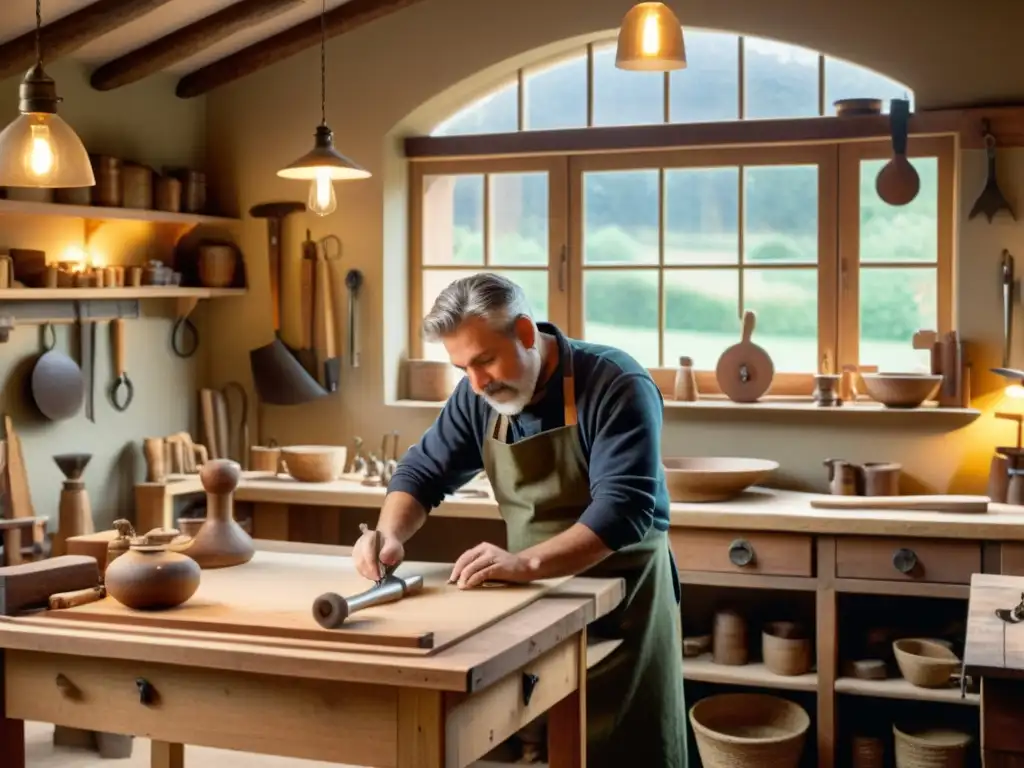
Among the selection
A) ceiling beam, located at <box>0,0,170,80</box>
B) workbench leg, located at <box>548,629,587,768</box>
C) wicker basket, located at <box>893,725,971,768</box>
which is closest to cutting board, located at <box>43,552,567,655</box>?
workbench leg, located at <box>548,629,587,768</box>

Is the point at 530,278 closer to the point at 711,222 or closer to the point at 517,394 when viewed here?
the point at 711,222

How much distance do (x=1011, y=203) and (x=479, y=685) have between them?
134 inches

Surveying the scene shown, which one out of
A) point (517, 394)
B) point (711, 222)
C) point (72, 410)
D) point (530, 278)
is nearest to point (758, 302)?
point (711, 222)

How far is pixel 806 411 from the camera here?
5.20m

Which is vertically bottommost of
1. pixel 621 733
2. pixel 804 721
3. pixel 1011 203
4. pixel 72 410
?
pixel 804 721

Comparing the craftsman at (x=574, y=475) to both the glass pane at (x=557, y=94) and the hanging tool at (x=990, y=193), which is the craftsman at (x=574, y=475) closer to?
the hanging tool at (x=990, y=193)

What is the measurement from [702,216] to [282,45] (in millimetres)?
1879

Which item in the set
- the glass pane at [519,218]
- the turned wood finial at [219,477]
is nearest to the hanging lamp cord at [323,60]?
the glass pane at [519,218]

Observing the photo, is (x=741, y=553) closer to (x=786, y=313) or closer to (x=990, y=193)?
(x=786, y=313)

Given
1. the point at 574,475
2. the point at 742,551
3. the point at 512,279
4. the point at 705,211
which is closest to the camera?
the point at 574,475

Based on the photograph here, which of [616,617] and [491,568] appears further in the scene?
[616,617]

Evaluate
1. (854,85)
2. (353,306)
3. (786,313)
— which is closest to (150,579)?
(353,306)

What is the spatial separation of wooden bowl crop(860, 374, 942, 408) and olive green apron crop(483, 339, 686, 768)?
1819 mm

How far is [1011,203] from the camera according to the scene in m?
4.96
